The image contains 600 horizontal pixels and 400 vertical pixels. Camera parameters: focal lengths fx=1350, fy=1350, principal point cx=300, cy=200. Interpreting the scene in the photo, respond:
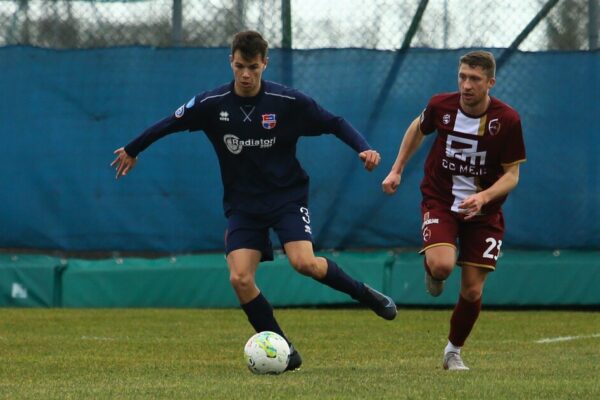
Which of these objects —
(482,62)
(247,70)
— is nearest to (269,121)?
(247,70)

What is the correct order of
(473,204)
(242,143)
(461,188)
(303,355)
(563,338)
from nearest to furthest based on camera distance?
(473,204) → (242,143) → (461,188) → (303,355) → (563,338)

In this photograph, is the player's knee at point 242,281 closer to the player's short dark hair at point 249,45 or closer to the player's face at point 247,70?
the player's face at point 247,70

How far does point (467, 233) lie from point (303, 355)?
1.48 metres

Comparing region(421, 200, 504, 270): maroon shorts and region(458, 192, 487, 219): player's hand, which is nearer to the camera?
region(458, 192, 487, 219): player's hand

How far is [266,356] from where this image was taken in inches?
283

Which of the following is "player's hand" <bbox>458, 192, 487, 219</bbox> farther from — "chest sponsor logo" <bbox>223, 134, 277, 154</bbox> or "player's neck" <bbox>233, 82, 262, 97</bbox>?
"player's neck" <bbox>233, 82, 262, 97</bbox>

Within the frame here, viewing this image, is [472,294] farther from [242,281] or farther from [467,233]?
[242,281]

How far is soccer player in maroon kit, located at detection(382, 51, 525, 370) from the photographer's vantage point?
7750 millimetres

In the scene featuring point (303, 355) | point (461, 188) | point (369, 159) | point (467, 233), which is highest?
point (369, 159)

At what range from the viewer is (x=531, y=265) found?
12.8 metres

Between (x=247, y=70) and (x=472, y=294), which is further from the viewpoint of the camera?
(x=472, y=294)

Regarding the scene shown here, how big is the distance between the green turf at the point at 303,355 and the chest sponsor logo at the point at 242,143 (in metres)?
1.27

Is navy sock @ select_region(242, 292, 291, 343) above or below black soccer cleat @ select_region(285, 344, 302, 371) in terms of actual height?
above

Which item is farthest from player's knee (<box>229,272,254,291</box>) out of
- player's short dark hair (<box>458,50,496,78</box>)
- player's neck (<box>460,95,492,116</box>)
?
player's short dark hair (<box>458,50,496,78</box>)
